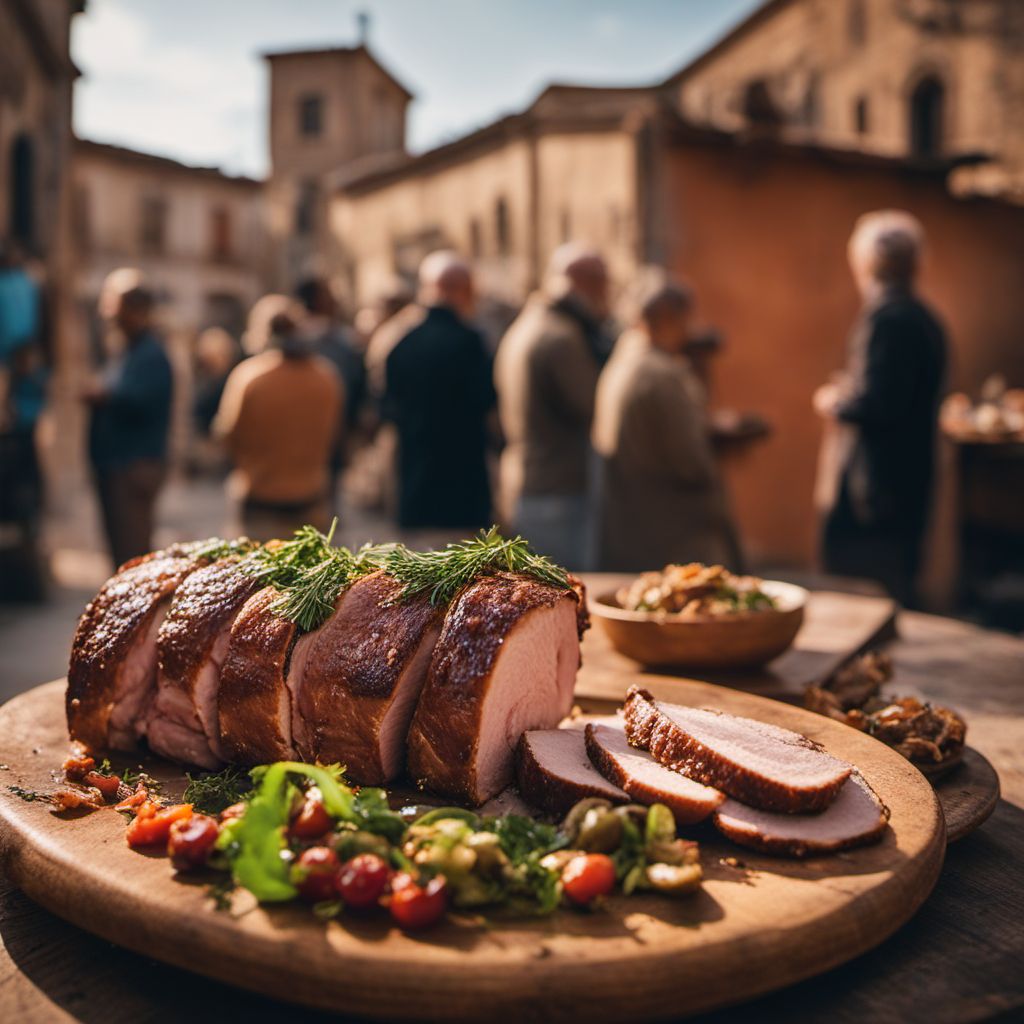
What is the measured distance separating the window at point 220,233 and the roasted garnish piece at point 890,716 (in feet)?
148

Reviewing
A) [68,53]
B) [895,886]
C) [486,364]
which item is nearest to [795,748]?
[895,886]

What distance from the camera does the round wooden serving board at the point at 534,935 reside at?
4.30 feet

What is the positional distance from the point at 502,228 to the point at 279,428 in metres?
20.5

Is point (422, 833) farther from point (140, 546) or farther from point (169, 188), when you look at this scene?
point (169, 188)

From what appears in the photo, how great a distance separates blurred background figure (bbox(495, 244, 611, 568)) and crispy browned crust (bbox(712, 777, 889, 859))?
482cm

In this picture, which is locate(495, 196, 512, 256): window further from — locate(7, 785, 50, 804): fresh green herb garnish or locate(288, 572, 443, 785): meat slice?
locate(7, 785, 50, 804): fresh green herb garnish

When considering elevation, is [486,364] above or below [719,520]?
above

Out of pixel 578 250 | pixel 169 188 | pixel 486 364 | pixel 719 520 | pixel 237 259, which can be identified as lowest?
pixel 719 520

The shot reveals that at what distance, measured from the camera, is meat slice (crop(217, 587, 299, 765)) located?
202 centimetres

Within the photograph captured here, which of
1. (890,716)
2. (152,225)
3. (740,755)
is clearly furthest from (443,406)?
(152,225)

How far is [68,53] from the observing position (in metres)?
16.3

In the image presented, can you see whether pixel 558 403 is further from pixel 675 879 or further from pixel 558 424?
pixel 675 879

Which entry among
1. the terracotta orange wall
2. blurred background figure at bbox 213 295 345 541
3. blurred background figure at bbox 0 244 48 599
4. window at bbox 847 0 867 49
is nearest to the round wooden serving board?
blurred background figure at bbox 213 295 345 541

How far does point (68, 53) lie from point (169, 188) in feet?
93.2
